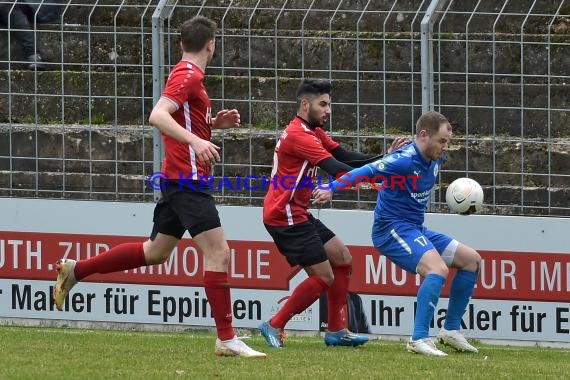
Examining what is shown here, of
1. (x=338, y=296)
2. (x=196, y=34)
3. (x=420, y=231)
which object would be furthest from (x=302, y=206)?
(x=196, y=34)

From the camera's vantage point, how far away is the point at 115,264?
9664 millimetres

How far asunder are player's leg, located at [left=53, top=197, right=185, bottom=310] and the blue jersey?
1174 mm

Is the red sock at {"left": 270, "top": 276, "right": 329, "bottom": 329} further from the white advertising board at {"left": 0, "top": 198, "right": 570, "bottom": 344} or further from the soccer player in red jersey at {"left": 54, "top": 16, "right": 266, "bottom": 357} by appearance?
the white advertising board at {"left": 0, "top": 198, "right": 570, "bottom": 344}

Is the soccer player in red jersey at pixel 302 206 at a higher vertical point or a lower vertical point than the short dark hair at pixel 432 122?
lower

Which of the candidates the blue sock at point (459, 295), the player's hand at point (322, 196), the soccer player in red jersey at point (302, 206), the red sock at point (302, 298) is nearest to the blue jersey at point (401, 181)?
the player's hand at point (322, 196)

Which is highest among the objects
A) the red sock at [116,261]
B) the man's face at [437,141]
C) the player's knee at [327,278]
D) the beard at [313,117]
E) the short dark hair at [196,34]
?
the short dark hair at [196,34]

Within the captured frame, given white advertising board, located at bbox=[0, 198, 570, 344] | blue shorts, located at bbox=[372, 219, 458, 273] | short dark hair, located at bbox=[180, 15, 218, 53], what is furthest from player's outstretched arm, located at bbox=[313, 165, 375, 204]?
white advertising board, located at bbox=[0, 198, 570, 344]

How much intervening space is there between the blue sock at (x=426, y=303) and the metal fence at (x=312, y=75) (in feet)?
7.51

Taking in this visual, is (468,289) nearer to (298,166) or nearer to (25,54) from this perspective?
(298,166)

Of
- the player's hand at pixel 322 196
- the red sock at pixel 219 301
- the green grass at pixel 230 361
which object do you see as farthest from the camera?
the player's hand at pixel 322 196

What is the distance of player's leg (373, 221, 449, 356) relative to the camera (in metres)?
9.59

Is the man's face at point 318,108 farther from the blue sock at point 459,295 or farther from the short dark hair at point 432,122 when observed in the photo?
the blue sock at point 459,295

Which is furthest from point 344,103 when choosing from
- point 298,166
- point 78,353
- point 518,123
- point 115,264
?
point 78,353

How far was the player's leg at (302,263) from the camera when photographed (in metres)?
9.98
